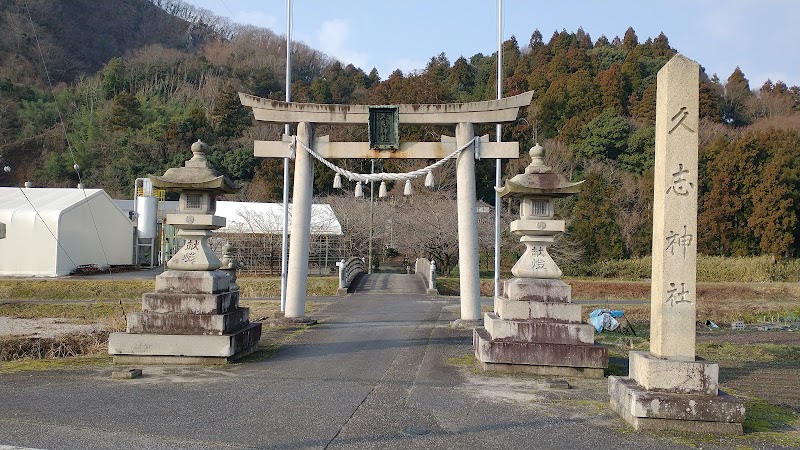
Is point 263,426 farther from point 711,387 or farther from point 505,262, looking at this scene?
point 505,262

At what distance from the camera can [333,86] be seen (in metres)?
55.7

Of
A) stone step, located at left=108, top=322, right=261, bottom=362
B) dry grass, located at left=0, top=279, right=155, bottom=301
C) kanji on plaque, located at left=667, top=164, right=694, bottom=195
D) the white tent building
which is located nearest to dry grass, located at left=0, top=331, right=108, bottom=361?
stone step, located at left=108, top=322, right=261, bottom=362

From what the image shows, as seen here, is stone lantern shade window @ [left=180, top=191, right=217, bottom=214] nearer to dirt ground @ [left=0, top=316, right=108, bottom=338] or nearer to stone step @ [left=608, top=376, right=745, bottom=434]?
stone step @ [left=608, top=376, right=745, bottom=434]

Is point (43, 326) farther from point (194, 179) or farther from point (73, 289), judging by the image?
point (194, 179)

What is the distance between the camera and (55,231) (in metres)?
27.9

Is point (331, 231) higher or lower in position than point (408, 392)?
higher

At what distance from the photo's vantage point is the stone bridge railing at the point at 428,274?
81.6ft

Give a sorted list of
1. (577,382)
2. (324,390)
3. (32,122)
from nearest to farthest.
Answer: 1. (324,390)
2. (577,382)
3. (32,122)

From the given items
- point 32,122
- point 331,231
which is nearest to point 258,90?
point 32,122

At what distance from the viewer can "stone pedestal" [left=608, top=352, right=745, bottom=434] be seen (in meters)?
5.71

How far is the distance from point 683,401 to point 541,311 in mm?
3063

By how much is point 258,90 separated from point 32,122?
1889 cm

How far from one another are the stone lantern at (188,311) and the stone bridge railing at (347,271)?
14755mm

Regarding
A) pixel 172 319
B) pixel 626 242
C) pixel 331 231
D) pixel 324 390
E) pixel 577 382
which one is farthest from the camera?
pixel 626 242
